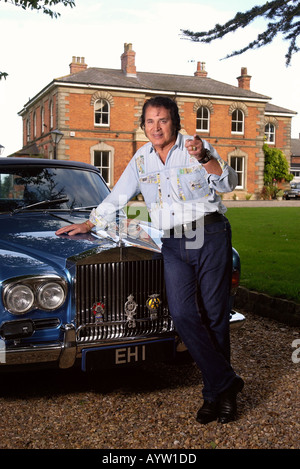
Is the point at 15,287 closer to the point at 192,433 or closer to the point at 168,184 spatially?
the point at 168,184

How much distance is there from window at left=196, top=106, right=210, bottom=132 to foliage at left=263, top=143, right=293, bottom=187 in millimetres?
6193

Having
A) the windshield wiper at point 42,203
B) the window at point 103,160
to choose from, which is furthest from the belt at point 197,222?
the window at point 103,160

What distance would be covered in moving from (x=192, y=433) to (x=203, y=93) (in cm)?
3916

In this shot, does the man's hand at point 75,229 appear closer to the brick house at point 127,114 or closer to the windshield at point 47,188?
the windshield at point 47,188

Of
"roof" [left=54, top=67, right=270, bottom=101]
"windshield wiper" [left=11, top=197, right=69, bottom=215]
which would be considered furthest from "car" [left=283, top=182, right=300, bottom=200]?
"windshield wiper" [left=11, top=197, right=69, bottom=215]

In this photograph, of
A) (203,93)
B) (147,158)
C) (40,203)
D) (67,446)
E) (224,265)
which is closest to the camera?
(67,446)

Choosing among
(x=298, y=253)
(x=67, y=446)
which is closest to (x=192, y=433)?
(x=67, y=446)

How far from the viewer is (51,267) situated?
11.1 feet

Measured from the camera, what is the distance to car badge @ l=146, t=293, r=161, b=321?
367cm

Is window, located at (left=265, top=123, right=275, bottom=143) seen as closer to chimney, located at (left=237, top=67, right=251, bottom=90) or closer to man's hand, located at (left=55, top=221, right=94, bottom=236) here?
chimney, located at (left=237, top=67, right=251, bottom=90)

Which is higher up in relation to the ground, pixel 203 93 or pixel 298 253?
pixel 203 93

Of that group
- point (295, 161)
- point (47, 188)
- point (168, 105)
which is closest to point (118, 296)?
point (168, 105)

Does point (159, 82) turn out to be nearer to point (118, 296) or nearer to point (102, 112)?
point (102, 112)

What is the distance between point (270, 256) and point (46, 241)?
6.34m
